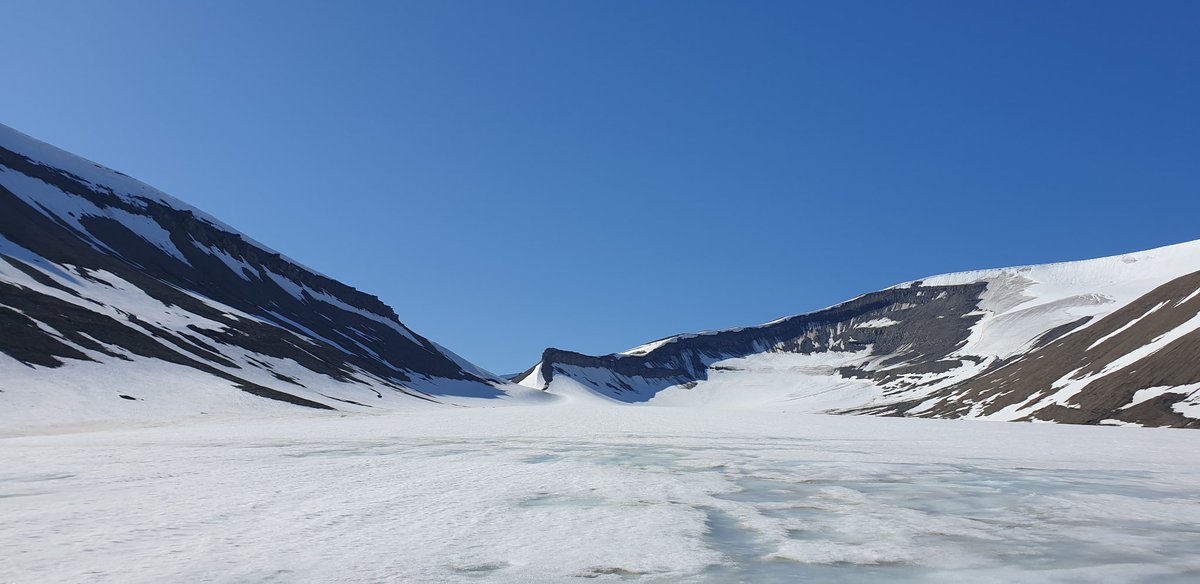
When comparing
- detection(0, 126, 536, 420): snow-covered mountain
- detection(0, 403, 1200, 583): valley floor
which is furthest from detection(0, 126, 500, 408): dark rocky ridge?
detection(0, 403, 1200, 583): valley floor

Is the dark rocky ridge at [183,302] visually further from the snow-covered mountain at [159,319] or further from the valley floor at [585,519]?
the valley floor at [585,519]

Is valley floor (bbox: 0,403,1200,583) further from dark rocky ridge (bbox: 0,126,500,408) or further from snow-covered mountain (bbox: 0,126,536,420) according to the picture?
dark rocky ridge (bbox: 0,126,500,408)

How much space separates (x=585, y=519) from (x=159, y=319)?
80.1 m

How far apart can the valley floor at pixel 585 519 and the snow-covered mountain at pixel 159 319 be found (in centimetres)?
3313

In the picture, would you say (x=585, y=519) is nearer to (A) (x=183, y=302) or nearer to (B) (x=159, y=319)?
(B) (x=159, y=319)

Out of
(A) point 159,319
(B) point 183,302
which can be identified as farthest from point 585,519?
(B) point 183,302

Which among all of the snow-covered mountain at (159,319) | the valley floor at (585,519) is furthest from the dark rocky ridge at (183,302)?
the valley floor at (585,519)

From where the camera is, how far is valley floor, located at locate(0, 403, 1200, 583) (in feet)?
26.3

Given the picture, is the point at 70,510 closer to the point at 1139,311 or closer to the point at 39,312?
the point at 39,312

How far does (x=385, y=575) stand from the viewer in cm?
754

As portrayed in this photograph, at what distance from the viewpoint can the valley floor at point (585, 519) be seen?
316 inches

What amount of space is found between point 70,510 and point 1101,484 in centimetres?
2196

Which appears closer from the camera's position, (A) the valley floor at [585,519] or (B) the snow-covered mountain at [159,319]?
(A) the valley floor at [585,519]

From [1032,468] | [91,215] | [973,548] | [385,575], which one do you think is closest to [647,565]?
[385,575]
